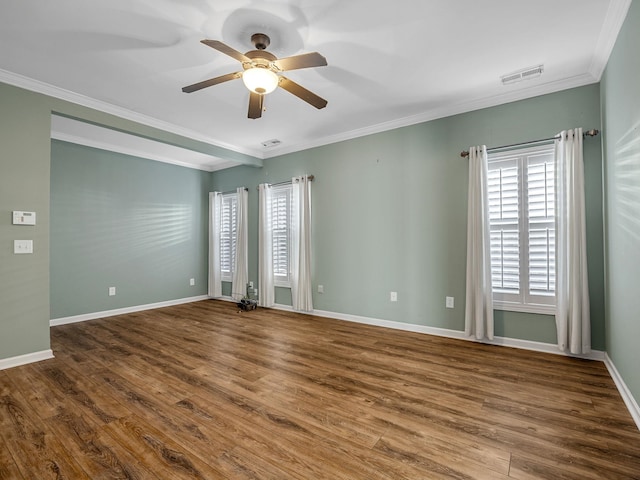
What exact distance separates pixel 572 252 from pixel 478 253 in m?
0.85

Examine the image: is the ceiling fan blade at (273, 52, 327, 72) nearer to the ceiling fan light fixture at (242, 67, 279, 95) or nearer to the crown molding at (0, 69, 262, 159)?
the ceiling fan light fixture at (242, 67, 279, 95)

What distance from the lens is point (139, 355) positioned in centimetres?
340

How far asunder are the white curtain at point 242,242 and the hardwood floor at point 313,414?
8.17 ft

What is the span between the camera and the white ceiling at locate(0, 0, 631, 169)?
7.50 ft

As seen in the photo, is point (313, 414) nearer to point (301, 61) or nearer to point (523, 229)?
point (301, 61)

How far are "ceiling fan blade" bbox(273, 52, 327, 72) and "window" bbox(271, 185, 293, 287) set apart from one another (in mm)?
3249

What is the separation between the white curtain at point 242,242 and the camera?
244 inches

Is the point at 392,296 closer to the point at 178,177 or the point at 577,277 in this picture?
the point at 577,277

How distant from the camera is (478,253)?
364 cm

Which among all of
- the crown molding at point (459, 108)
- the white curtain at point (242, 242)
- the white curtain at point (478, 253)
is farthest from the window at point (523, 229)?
the white curtain at point (242, 242)

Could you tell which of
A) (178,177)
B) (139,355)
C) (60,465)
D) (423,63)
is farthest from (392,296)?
(178,177)

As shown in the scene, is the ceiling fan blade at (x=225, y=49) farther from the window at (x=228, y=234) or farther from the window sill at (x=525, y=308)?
the window at (x=228, y=234)

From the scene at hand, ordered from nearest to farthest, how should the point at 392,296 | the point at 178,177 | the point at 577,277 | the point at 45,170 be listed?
1. the point at 577,277
2. the point at 45,170
3. the point at 392,296
4. the point at 178,177

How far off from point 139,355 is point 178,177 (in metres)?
4.05
